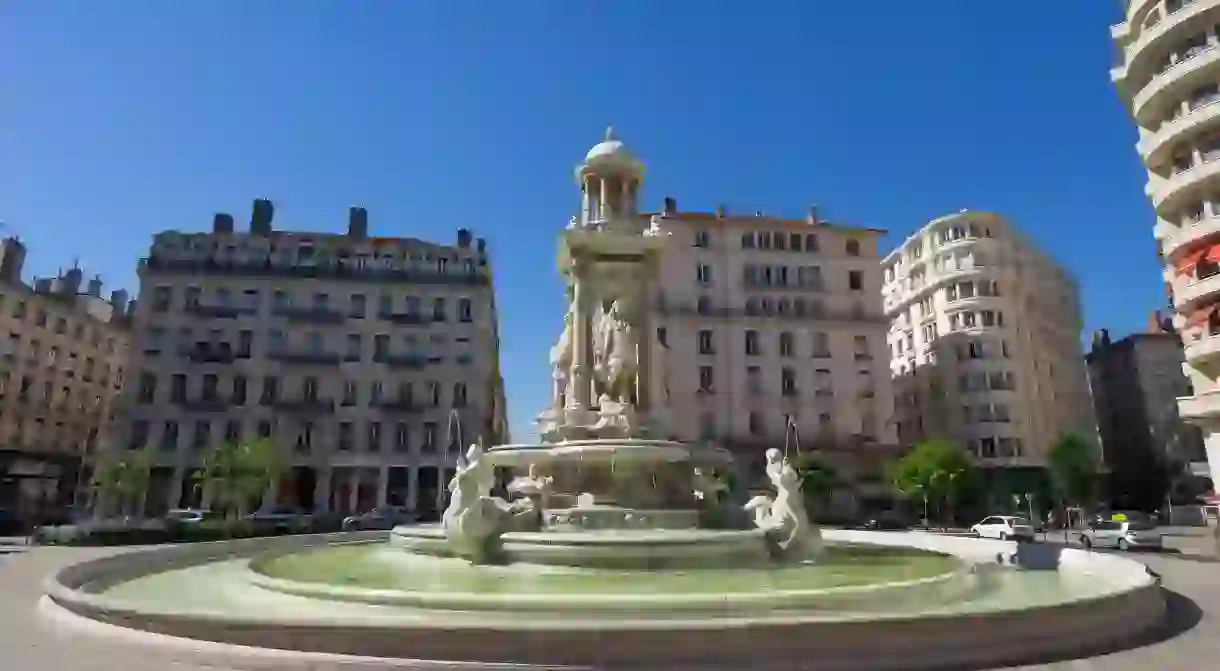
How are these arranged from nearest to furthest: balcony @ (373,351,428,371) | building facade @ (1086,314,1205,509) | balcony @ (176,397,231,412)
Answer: balcony @ (176,397,231,412) → balcony @ (373,351,428,371) → building facade @ (1086,314,1205,509)


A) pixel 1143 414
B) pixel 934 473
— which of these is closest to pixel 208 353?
pixel 934 473

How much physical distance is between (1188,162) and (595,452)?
133 feet

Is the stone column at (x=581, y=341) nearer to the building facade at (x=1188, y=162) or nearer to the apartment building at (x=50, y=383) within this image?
the building facade at (x=1188, y=162)

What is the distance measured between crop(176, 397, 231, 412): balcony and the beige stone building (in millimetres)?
34353

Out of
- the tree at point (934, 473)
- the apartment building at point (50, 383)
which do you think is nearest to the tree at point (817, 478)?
the tree at point (934, 473)

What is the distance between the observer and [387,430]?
59531 mm

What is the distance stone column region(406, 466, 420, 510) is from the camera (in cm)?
5784

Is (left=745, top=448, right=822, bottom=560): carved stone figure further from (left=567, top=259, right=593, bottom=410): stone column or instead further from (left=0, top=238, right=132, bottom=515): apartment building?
(left=0, top=238, right=132, bottom=515): apartment building

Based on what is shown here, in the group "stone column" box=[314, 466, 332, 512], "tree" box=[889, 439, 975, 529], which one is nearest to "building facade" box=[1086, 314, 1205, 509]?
"tree" box=[889, 439, 975, 529]

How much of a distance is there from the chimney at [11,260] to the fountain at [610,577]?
5251cm

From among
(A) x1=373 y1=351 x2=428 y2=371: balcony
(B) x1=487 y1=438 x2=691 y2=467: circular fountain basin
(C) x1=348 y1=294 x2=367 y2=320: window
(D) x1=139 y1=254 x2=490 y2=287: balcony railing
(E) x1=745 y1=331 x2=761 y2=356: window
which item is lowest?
(B) x1=487 y1=438 x2=691 y2=467: circular fountain basin

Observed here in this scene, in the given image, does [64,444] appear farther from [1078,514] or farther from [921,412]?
[1078,514]

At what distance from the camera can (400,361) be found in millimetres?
61188

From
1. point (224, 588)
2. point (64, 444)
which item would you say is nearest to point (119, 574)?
point (224, 588)
